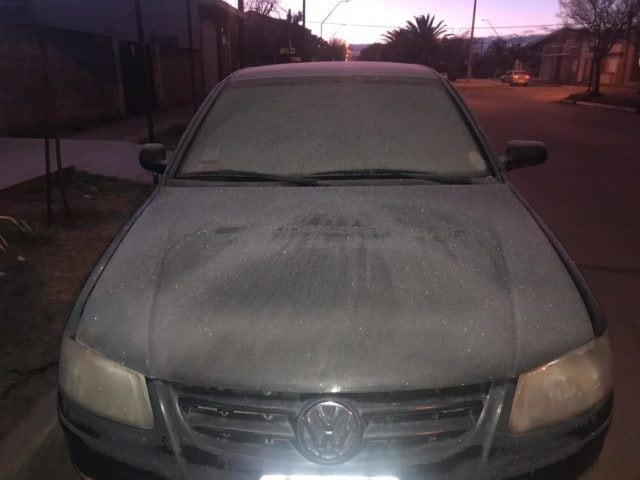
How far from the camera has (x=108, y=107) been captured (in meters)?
16.3

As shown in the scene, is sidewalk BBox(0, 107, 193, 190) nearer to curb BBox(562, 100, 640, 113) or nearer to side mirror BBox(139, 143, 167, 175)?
side mirror BBox(139, 143, 167, 175)

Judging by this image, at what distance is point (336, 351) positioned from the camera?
1589mm

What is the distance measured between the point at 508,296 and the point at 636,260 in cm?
394

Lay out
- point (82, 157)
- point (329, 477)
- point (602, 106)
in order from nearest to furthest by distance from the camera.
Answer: point (329, 477), point (82, 157), point (602, 106)

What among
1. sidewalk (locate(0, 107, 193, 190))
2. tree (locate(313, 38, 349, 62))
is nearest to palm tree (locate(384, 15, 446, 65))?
tree (locate(313, 38, 349, 62))

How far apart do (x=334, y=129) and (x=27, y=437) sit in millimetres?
2017

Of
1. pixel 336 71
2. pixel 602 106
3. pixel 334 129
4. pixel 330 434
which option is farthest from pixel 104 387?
pixel 602 106

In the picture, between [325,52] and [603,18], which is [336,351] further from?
[325,52]

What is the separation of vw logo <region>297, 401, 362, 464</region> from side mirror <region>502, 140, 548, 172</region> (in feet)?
6.85

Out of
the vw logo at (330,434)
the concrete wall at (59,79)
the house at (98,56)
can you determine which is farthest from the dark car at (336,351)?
the concrete wall at (59,79)

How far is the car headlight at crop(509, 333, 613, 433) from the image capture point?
1604 millimetres

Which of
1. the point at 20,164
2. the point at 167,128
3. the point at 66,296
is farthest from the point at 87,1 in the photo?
the point at 66,296

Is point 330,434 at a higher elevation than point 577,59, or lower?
lower

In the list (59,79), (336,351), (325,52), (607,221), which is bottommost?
(607,221)
